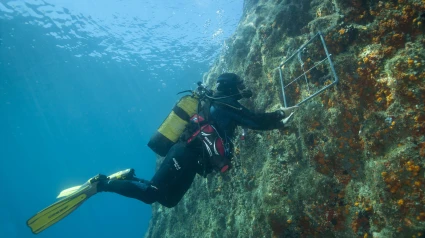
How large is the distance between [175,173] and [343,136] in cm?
292

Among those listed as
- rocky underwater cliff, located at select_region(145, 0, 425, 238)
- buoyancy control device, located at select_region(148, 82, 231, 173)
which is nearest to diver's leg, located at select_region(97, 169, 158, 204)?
buoyancy control device, located at select_region(148, 82, 231, 173)

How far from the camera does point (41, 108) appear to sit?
46.5 m

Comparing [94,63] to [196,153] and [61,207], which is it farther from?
[196,153]

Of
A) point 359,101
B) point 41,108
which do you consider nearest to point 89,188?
point 359,101

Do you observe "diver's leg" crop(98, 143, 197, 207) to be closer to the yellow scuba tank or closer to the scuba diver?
the scuba diver

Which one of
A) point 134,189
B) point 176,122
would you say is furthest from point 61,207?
point 176,122

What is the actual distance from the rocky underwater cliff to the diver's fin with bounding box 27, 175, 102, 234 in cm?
300

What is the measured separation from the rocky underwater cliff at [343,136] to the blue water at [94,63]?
452 inches

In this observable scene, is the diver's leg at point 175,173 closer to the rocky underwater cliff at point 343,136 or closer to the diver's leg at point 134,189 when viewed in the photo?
the diver's leg at point 134,189

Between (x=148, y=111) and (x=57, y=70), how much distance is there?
31.9m

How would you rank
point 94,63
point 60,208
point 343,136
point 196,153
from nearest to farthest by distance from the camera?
point 343,136 < point 196,153 < point 60,208 < point 94,63

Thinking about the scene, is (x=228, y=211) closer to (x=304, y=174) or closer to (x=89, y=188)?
(x=304, y=174)

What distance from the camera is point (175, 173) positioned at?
4582mm

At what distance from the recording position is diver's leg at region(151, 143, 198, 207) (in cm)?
459
